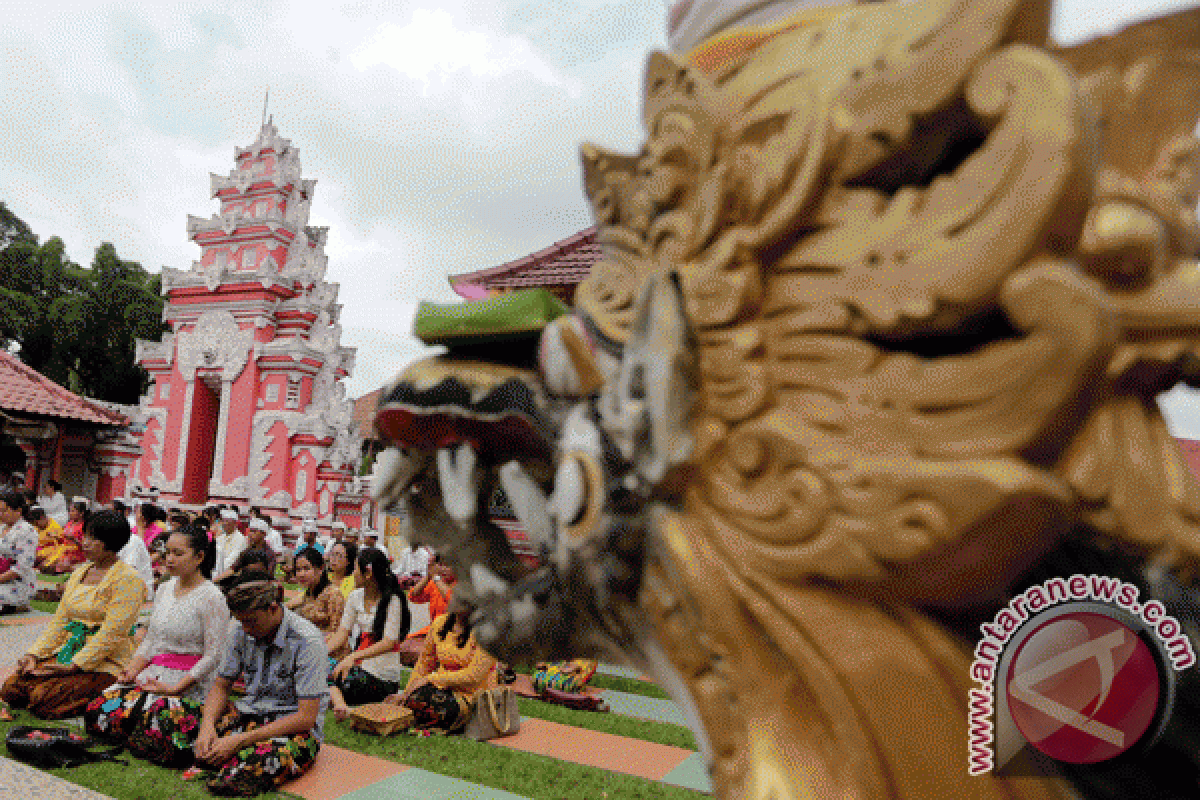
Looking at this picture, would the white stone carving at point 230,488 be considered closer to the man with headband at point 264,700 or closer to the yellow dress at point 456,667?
the yellow dress at point 456,667

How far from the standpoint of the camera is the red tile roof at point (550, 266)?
504 cm

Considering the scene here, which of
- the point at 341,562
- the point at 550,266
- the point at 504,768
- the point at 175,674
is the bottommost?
the point at 504,768

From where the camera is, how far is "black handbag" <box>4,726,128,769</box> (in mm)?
4262

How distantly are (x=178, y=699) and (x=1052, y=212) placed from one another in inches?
211

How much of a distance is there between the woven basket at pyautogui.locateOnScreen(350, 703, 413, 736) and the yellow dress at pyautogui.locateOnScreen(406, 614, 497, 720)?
32 centimetres

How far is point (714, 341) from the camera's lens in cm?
84

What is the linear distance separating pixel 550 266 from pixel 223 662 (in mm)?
3414

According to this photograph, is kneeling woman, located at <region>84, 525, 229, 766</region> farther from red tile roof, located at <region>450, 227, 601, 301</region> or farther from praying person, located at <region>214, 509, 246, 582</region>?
praying person, located at <region>214, 509, 246, 582</region>

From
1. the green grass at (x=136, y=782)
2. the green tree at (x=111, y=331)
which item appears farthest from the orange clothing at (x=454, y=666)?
the green tree at (x=111, y=331)

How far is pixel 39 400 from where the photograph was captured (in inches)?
606

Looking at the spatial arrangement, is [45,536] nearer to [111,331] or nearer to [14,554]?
[14,554]

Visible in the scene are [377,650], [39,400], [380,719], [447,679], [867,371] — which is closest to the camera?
[867,371]

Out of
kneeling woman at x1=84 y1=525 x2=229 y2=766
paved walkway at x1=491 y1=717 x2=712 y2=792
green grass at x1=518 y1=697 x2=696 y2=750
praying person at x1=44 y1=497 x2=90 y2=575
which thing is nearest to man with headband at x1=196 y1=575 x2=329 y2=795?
kneeling woman at x1=84 y1=525 x2=229 y2=766

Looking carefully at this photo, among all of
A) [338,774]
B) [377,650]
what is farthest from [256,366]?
[338,774]
